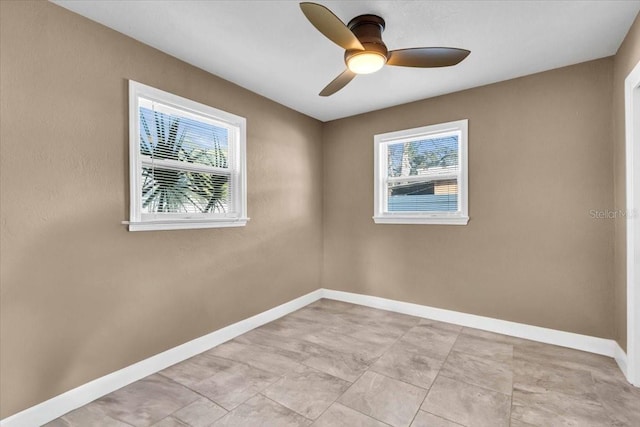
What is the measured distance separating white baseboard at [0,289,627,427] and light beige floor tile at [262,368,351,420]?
0.92 m

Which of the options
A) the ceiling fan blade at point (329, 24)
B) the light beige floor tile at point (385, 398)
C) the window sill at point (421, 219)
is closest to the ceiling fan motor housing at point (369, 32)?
the ceiling fan blade at point (329, 24)

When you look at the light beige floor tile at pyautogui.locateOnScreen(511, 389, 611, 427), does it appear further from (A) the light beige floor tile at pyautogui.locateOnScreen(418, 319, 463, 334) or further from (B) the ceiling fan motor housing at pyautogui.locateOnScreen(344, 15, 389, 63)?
(B) the ceiling fan motor housing at pyautogui.locateOnScreen(344, 15, 389, 63)

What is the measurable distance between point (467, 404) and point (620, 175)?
85.5 inches

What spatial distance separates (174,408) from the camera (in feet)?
6.28

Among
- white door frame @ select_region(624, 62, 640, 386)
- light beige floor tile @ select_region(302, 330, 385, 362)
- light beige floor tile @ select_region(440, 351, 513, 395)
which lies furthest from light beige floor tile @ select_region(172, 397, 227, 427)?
white door frame @ select_region(624, 62, 640, 386)

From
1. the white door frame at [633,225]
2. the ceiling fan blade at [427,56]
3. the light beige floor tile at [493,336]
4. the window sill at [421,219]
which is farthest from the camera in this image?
the window sill at [421,219]

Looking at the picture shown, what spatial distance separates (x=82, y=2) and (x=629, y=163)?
3.88m

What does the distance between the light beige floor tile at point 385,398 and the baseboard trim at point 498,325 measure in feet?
4.77

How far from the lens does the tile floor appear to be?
5.95ft

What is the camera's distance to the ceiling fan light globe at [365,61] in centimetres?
193

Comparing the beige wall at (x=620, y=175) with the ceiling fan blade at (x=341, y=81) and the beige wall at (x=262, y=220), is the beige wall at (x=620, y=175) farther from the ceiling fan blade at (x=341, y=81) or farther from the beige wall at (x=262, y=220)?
the ceiling fan blade at (x=341, y=81)

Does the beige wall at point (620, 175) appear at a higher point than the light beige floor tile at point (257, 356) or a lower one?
higher

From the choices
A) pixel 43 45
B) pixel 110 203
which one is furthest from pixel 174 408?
pixel 43 45

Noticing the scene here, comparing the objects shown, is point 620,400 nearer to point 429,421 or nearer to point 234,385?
point 429,421
